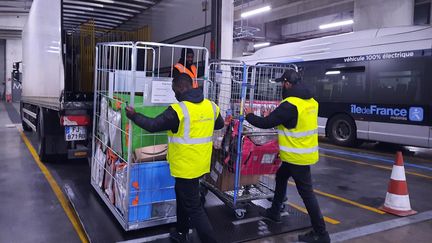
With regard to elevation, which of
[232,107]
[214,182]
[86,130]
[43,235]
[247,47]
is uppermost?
[247,47]

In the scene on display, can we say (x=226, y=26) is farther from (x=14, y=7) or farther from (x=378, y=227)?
(x=14, y=7)

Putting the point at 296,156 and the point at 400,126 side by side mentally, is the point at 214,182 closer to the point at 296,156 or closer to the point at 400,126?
the point at 296,156

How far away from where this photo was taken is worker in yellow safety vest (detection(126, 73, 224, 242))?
3176 mm

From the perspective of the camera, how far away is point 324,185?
6285 millimetres

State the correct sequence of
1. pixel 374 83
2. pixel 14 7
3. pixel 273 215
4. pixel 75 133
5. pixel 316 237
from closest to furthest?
1. pixel 316 237
2. pixel 273 215
3. pixel 75 133
4. pixel 374 83
5. pixel 14 7

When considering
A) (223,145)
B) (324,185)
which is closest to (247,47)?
(324,185)

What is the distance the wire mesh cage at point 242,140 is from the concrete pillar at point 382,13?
35.3ft

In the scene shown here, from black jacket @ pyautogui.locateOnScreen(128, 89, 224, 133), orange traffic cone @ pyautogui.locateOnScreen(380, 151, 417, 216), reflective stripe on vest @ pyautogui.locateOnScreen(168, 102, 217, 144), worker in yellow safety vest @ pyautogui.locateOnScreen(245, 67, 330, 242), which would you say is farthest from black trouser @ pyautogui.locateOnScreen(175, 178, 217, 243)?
orange traffic cone @ pyautogui.locateOnScreen(380, 151, 417, 216)

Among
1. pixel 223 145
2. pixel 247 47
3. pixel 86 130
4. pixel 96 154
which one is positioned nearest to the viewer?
pixel 223 145

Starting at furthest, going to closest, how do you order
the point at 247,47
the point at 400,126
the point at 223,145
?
the point at 247,47
the point at 400,126
the point at 223,145

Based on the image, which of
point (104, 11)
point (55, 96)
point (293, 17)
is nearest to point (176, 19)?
point (55, 96)

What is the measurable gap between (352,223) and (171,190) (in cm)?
229

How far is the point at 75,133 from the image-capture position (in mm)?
6016

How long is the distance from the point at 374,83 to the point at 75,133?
7.62 metres
